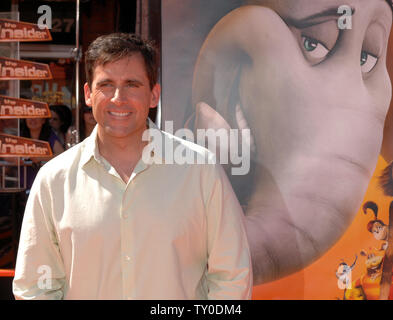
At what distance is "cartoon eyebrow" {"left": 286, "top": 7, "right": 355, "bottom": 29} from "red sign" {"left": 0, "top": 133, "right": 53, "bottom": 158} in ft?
5.86

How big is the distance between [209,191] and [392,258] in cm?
216

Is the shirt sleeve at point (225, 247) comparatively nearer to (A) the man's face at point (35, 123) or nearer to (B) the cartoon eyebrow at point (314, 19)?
(B) the cartoon eyebrow at point (314, 19)

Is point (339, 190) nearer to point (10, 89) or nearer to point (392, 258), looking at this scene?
point (392, 258)

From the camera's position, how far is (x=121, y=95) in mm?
1715

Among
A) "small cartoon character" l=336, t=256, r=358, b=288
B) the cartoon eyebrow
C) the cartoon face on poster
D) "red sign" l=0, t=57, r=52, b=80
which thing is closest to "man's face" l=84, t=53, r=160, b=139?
the cartoon face on poster

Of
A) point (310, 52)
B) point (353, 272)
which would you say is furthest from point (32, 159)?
point (353, 272)

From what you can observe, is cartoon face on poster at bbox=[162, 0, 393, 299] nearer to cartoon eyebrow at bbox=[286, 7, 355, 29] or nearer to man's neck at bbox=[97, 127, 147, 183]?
cartoon eyebrow at bbox=[286, 7, 355, 29]

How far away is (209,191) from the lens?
1.72 meters

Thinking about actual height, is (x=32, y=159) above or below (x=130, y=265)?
above

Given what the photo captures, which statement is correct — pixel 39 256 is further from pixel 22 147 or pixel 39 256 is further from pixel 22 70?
pixel 22 70

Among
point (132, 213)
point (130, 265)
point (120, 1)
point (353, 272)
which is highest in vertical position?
point (120, 1)

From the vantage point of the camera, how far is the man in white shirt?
5.48 ft

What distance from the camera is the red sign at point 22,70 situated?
3.64m

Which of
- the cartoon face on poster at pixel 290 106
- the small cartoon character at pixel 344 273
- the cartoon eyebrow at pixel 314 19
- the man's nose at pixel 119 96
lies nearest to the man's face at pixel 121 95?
the man's nose at pixel 119 96
